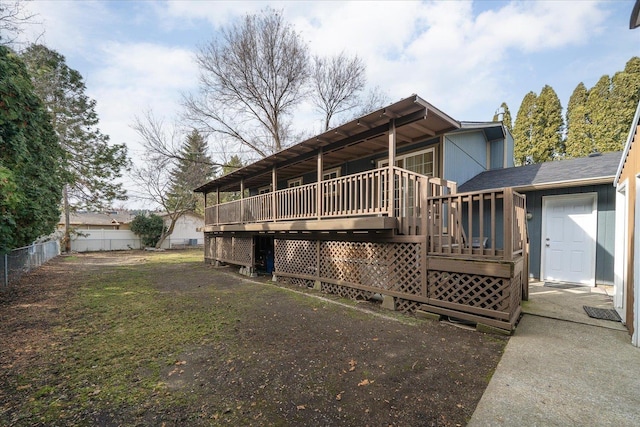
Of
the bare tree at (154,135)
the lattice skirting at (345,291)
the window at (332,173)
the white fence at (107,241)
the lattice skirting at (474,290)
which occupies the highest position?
the bare tree at (154,135)

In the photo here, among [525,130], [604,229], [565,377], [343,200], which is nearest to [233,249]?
[343,200]

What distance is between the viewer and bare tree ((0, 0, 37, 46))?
21.9 ft

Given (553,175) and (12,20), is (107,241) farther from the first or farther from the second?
(553,175)

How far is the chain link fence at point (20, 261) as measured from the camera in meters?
6.79

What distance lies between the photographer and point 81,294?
6453 mm

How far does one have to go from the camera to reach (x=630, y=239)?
3.76m

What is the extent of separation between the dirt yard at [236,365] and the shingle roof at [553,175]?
5.15 m

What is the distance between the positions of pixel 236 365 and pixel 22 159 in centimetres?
667

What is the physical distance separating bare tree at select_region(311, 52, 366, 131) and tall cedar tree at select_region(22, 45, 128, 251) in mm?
14093

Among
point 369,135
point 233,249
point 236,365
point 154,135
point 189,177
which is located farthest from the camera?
point 189,177

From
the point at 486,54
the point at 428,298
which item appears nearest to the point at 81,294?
the point at 428,298

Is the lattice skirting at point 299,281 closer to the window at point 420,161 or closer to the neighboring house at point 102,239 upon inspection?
the window at point 420,161

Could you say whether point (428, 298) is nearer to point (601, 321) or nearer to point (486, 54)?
point (601, 321)

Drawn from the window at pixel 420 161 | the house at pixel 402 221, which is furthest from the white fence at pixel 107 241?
the window at pixel 420 161
